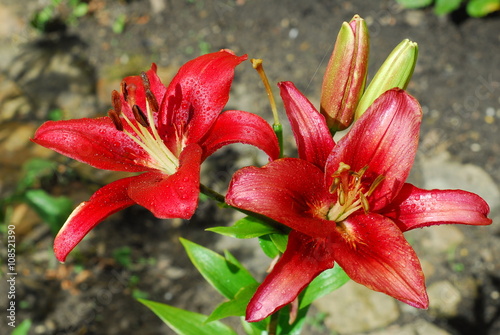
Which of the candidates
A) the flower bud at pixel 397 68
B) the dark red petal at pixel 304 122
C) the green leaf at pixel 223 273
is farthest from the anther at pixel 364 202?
the green leaf at pixel 223 273

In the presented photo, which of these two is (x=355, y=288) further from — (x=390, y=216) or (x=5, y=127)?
(x=5, y=127)

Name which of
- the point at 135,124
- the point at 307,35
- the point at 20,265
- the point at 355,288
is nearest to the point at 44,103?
the point at 20,265

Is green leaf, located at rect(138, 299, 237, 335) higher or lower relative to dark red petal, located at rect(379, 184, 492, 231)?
lower

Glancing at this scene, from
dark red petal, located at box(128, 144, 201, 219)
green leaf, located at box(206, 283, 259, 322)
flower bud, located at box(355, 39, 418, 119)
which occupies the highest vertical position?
flower bud, located at box(355, 39, 418, 119)

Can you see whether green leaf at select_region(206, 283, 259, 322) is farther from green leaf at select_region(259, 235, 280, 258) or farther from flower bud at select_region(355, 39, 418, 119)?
flower bud at select_region(355, 39, 418, 119)

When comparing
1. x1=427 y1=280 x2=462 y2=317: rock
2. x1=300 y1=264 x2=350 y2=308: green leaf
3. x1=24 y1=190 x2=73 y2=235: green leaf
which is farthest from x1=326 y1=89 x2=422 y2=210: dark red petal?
x1=427 y1=280 x2=462 y2=317: rock

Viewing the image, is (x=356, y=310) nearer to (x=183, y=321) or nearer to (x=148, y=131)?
(x=183, y=321)

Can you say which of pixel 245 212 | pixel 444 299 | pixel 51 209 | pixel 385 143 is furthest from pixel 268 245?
pixel 444 299

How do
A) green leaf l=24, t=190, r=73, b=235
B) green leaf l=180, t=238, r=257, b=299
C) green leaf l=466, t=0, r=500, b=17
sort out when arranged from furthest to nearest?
green leaf l=466, t=0, r=500, b=17 → green leaf l=24, t=190, r=73, b=235 → green leaf l=180, t=238, r=257, b=299
